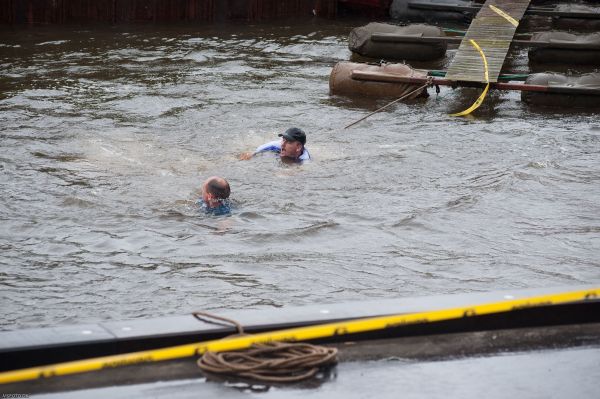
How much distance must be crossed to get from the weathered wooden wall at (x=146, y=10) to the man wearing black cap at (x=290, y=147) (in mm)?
10145

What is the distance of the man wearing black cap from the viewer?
37.0 ft

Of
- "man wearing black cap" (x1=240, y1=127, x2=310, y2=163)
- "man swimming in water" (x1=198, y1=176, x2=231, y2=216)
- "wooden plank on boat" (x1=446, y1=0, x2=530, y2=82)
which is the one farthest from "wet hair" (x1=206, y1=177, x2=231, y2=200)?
"wooden plank on boat" (x1=446, y1=0, x2=530, y2=82)

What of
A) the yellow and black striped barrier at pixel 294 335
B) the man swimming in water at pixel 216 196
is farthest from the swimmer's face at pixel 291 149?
the yellow and black striped barrier at pixel 294 335

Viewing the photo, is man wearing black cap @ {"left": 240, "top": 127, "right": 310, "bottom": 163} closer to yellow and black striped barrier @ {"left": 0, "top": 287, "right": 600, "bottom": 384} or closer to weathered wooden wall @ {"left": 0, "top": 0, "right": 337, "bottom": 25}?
yellow and black striped barrier @ {"left": 0, "top": 287, "right": 600, "bottom": 384}

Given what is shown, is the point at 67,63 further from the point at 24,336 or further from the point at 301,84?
the point at 24,336

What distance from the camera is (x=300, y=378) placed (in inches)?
178

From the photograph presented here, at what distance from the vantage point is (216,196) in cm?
975

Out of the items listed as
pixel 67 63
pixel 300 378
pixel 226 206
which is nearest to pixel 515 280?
pixel 226 206

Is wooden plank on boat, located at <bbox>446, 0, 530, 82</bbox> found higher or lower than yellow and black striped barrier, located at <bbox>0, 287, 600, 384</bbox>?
higher

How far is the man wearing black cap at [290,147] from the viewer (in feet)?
37.0

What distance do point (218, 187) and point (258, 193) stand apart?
3.47 ft

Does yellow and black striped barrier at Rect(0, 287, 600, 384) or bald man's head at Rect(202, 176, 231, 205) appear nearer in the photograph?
yellow and black striped barrier at Rect(0, 287, 600, 384)

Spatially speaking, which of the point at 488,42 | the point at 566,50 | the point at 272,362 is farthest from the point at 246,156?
the point at 566,50

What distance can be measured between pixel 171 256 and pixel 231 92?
702 centimetres
